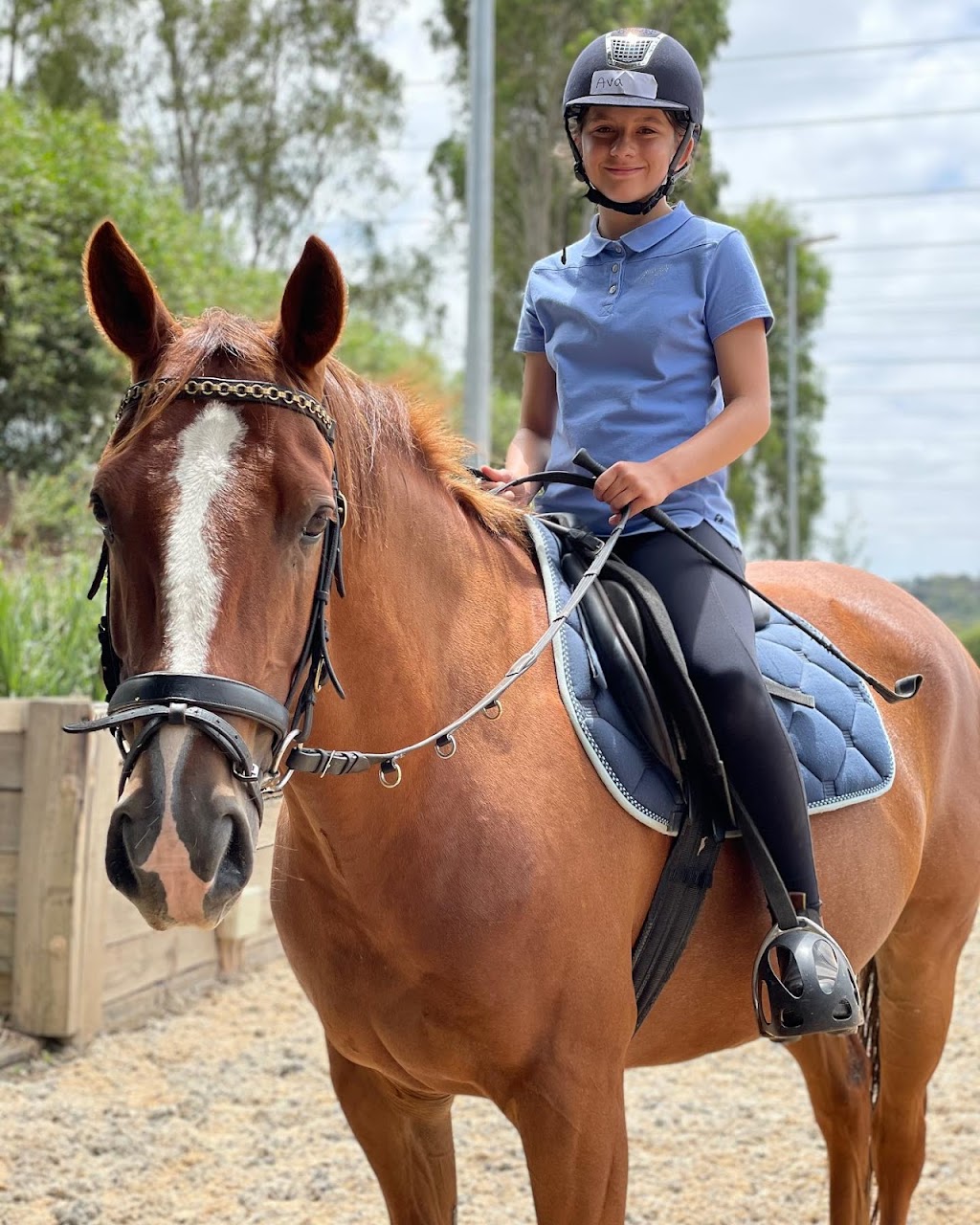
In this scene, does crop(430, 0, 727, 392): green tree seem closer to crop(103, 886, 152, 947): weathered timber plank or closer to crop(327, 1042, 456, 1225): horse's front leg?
crop(103, 886, 152, 947): weathered timber plank

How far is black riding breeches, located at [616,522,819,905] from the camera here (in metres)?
2.46

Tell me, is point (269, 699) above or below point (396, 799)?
above

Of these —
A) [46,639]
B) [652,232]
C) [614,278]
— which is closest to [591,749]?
[614,278]

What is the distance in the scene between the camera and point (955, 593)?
25.1m

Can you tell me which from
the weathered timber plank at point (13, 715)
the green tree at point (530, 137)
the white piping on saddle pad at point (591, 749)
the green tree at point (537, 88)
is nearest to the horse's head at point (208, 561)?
the white piping on saddle pad at point (591, 749)

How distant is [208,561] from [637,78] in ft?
5.20

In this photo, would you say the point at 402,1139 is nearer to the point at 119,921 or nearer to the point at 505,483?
the point at 505,483

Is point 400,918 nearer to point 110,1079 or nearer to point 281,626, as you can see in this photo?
point 281,626

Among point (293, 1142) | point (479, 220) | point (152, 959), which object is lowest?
point (293, 1142)

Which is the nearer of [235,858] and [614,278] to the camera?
[235,858]

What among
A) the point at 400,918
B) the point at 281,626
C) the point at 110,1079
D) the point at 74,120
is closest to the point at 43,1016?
the point at 110,1079

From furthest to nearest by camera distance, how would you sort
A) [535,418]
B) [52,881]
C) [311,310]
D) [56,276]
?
[56,276] < [52,881] < [535,418] < [311,310]

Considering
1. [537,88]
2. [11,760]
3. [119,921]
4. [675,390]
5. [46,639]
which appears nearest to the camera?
[675,390]

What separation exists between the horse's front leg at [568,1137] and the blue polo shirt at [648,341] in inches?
45.2
